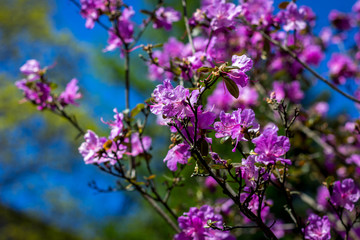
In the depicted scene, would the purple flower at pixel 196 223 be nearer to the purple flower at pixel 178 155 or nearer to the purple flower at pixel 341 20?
the purple flower at pixel 178 155

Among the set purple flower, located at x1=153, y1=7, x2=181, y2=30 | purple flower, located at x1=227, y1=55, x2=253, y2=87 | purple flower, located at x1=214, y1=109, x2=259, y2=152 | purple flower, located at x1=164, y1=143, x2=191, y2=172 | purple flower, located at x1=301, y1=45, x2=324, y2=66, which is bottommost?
purple flower, located at x1=214, y1=109, x2=259, y2=152

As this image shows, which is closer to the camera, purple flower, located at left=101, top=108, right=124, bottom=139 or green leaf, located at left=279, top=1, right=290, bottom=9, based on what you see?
purple flower, located at left=101, top=108, right=124, bottom=139

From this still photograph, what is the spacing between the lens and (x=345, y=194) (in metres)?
0.83

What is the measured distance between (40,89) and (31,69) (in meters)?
0.09

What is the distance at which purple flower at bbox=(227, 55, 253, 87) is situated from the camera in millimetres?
600

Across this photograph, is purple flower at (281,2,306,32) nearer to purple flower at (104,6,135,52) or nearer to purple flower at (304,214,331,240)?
purple flower at (104,6,135,52)

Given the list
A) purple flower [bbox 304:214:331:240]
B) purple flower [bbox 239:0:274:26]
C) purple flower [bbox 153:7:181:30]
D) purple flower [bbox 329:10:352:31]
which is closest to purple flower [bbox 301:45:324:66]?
purple flower [bbox 329:10:352:31]

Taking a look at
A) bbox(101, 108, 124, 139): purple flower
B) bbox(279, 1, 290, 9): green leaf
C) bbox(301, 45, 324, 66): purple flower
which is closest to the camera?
bbox(101, 108, 124, 139): purple flower

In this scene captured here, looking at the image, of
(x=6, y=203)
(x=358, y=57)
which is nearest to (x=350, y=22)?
(x=358, y=57)

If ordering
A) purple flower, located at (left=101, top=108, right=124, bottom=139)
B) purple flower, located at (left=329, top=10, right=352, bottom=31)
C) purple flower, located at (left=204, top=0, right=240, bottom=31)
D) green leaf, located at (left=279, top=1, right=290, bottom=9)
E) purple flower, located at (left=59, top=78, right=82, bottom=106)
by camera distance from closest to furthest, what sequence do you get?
purple flower, located at (left=101, top=108, right=124, bottom=139) → purple flower, located at (left=204, top=0, right=240, bottom=31) → green leaf, located at (left=279, top=1, right=290, bottom=9) → purple flower, located at (left=59, top=78, right=82, bottom=106) → purple flower, located at (left=329, top=10, right=352, bottom=31)

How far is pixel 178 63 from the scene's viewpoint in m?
1.04

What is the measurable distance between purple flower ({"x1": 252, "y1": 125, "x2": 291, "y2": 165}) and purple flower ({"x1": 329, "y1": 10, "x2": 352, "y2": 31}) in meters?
2.10

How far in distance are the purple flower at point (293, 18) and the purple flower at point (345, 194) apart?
63 centimetres

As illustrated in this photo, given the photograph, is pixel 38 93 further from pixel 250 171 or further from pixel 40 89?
pixel 250 171
